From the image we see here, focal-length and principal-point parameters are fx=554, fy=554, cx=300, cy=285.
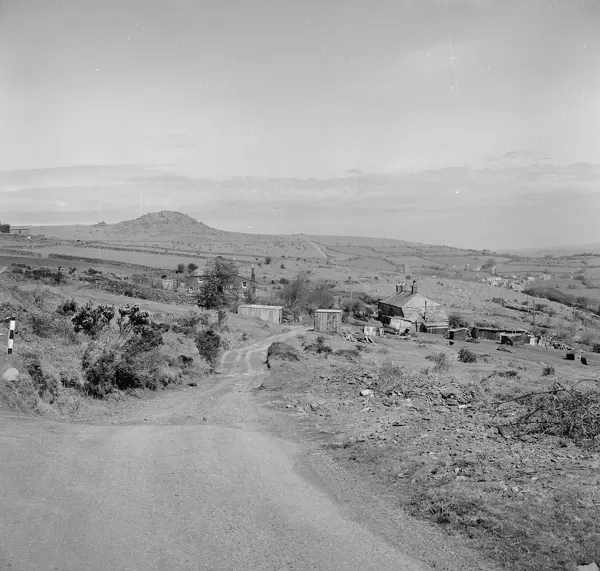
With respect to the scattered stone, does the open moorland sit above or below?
below

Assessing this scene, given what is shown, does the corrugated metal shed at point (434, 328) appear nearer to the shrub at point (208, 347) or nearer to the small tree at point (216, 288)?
the small tree at point (216, 288)

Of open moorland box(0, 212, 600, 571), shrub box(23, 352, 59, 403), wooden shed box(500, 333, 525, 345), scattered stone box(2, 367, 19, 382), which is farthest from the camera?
wooden shed box(500, 333, 525, 345)

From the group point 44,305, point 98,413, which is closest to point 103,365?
point 98,413

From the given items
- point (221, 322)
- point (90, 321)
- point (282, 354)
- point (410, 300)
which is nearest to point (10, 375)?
point (90, 321)

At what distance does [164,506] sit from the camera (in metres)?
7.53

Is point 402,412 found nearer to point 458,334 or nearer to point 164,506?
point 164,506

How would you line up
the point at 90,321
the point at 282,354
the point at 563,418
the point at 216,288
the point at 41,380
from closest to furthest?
the point at 563,418 → the point at 41,380 → the point at 90,321 → the point at 282,354 → the point at 216,288

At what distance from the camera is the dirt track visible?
20.2ft

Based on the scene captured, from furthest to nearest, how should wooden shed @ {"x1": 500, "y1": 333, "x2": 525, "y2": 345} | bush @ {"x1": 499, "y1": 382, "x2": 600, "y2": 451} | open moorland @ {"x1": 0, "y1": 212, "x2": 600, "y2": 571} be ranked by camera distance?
wooden shed @ {"x1": 500, "y1": 333, "x2": 525, "y2": 345}
bush @ {"x1": 499, "y1": 382, "x2": 600, "y2": 451}
open moorland @ {"x1": 0, "y1": 212, "x2": 600, "y2": 571}

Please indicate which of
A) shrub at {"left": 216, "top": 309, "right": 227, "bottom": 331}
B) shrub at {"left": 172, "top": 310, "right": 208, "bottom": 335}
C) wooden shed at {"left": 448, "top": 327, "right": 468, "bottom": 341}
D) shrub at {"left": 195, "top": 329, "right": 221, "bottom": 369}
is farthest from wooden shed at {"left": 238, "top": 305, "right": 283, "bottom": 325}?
shrub at {"left": 195, "top": 329, "right": 221, "bottom": 369}

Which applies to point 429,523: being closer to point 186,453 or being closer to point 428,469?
point 428,469

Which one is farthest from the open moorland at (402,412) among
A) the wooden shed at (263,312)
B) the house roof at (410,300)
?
the house roof at (410,300)

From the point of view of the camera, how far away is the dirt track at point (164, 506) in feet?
20.2

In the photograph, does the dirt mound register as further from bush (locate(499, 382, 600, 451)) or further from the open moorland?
bush (locate(499, 382, 600, 451))
